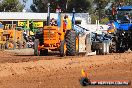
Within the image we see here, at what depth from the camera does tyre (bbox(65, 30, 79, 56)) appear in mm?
20766

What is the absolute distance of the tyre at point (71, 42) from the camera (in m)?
20.8

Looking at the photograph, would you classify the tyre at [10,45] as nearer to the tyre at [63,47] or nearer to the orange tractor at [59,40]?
the orange tractor at [59,40]

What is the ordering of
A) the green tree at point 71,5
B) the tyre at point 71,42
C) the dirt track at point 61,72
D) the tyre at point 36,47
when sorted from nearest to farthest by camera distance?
1. the dirt track at point 61,72
2. the tyre at point 71,42
3. the tyre at point 36,47
4. the green tree at point 71,5

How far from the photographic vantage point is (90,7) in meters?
76.7

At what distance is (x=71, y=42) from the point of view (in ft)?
68.3

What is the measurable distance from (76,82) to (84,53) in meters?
11.4

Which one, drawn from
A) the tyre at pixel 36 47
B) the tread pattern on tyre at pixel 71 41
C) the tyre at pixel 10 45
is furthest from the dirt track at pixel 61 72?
the tyre at pixel 10 45

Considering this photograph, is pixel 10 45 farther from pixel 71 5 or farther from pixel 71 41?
pixel 71 5

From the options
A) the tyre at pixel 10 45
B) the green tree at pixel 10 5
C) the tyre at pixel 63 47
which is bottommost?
the tyre at pixel 10 45

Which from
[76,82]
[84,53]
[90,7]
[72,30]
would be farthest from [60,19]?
[90,7]

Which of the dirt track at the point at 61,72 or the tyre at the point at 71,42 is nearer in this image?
the dirt track at the point at 61,72

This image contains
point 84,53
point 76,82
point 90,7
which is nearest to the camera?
point 76,82

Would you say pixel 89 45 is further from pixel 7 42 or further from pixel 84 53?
pixel 7 42

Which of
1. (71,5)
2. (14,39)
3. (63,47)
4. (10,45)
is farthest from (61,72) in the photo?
(71,5)
